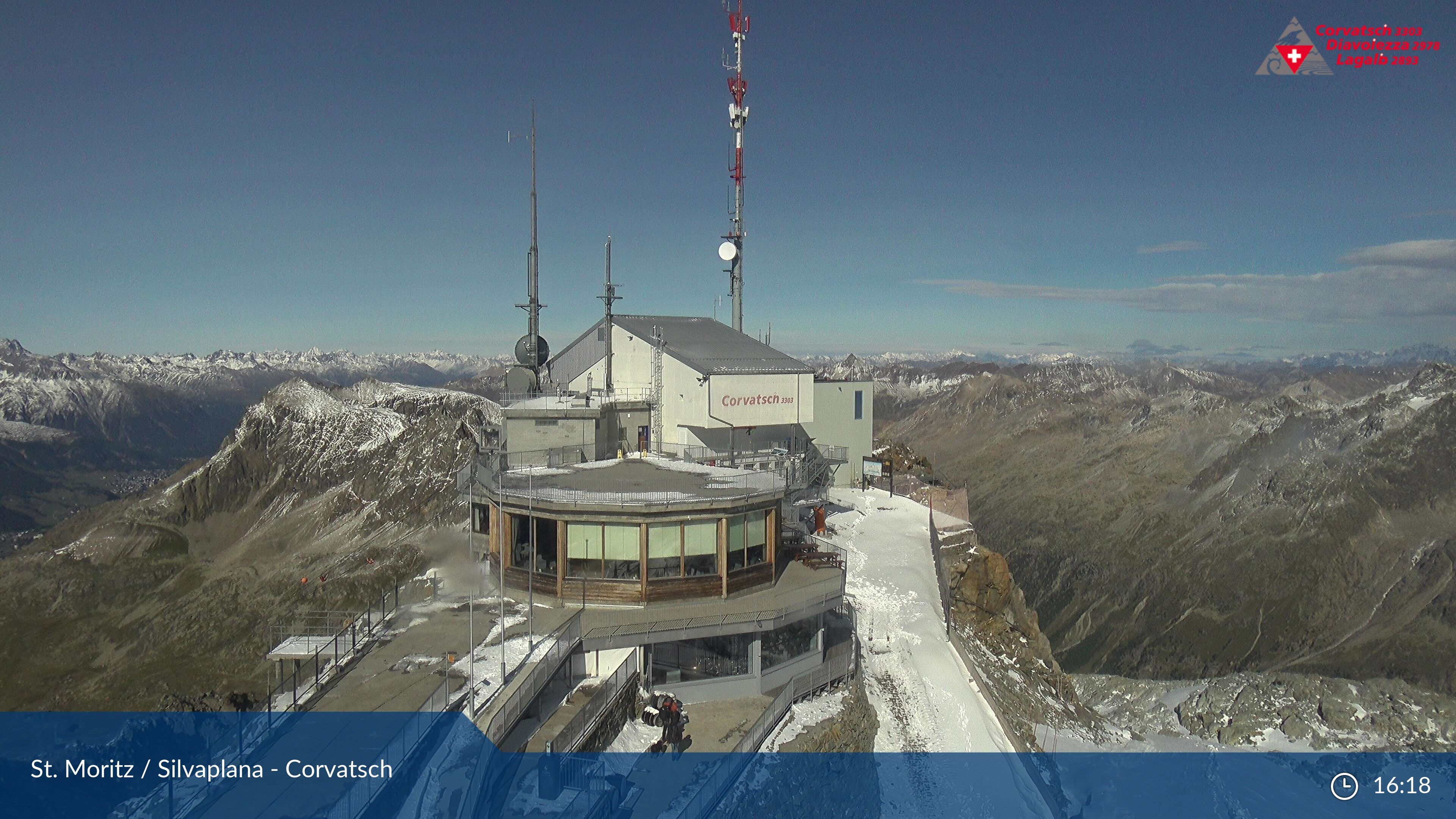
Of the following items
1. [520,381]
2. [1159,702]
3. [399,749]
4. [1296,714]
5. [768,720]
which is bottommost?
[1159,702]

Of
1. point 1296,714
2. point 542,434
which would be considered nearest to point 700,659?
point 542,434

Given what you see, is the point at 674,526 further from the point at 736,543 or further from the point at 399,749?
the point at 399,749

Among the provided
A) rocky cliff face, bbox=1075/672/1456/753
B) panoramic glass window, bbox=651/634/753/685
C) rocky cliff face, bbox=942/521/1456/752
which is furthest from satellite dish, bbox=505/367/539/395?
rocky cliff face, bbox=1075/672/1456/753

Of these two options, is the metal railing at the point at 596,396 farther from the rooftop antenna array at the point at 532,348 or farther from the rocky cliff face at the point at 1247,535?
the rocky cliff face at the point at 1247,535

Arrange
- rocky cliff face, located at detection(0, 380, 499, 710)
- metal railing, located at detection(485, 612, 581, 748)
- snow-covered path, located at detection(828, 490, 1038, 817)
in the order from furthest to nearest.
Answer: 1. rocky cliff face, located at detection(0, 380, 499, 710)
2. snow-covered path, located at detection(828, 490, 1038, 817)
3. metal railing, located at detection(485, 612, 581, 748)

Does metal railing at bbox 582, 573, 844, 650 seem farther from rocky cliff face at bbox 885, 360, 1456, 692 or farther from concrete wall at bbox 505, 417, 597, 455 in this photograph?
rocky cliff face at bbox 885, 360, 1456, 692

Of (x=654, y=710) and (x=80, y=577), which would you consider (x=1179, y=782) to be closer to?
(x=654, y=710)

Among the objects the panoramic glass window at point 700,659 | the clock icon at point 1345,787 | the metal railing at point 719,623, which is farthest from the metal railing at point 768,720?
the clock icon at point 1345,787
